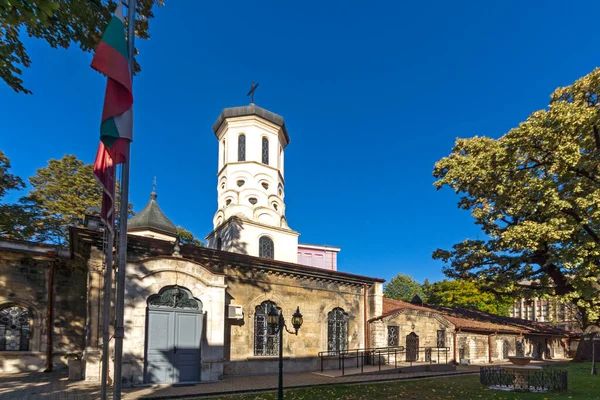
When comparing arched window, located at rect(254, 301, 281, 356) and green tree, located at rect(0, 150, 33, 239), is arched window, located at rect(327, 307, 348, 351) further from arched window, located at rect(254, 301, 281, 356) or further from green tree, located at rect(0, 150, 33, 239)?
green tree, located at rect(0, 150, 33, 239)

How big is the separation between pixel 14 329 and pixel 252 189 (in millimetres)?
13783

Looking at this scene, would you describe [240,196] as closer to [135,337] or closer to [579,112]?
[135,337]

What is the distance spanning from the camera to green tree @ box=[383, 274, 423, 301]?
203ft

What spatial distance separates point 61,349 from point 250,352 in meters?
7.58

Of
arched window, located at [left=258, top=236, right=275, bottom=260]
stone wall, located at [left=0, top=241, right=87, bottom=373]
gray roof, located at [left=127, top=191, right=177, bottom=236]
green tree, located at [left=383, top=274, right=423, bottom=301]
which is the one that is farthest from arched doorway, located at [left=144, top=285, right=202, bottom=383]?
green tree, located at [left=383, top=274, right=423, bottom=301]

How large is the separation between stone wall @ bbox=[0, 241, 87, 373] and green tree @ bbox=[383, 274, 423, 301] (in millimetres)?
50765

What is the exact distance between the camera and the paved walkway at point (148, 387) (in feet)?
35.0

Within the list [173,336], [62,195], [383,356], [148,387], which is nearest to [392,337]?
[383,356]

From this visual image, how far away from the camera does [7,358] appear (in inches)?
604

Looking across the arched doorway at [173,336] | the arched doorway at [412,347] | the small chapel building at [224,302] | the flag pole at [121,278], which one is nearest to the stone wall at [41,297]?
the small chapel building at [224,302]

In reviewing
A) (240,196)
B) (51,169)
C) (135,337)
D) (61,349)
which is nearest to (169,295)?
(135,337)

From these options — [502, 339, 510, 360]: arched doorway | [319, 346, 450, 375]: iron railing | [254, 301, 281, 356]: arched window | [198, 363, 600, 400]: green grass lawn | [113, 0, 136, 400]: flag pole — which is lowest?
[502, 339, 510, 360]: arched doorway

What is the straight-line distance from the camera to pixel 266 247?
2547cm

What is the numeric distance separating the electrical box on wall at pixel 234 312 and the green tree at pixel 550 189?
12292 mm
